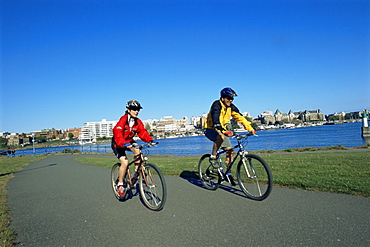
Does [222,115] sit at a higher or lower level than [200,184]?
higher

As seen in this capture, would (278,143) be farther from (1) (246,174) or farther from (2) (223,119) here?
(1) (246,174)

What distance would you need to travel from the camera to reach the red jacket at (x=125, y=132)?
549 centimetres

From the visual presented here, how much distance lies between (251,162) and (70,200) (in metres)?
4.22

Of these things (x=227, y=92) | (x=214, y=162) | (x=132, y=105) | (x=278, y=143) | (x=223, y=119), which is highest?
(x=227, y=92)

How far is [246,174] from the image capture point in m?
5.59

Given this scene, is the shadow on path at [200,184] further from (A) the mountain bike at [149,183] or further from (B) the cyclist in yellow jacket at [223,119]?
(A) the mountain bike at [149,183]

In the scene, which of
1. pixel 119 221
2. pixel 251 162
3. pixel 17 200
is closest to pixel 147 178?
pixel 119 221

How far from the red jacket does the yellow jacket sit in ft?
4.54

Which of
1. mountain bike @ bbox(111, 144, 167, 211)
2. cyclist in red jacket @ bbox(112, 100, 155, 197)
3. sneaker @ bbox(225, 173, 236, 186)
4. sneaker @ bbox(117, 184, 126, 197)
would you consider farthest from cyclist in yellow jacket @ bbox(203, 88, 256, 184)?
sneaker @ bbox(117, 184, 126, 197)

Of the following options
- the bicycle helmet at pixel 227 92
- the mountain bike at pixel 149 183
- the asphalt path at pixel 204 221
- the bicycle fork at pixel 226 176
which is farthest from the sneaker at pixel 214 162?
the mountain bike at pixel 149 183

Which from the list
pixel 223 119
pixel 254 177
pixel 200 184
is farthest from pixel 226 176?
pixel 200 184

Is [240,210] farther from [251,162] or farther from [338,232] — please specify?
[338,232]

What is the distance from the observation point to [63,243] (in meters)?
3.79

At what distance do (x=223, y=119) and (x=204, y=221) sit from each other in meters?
2.55
